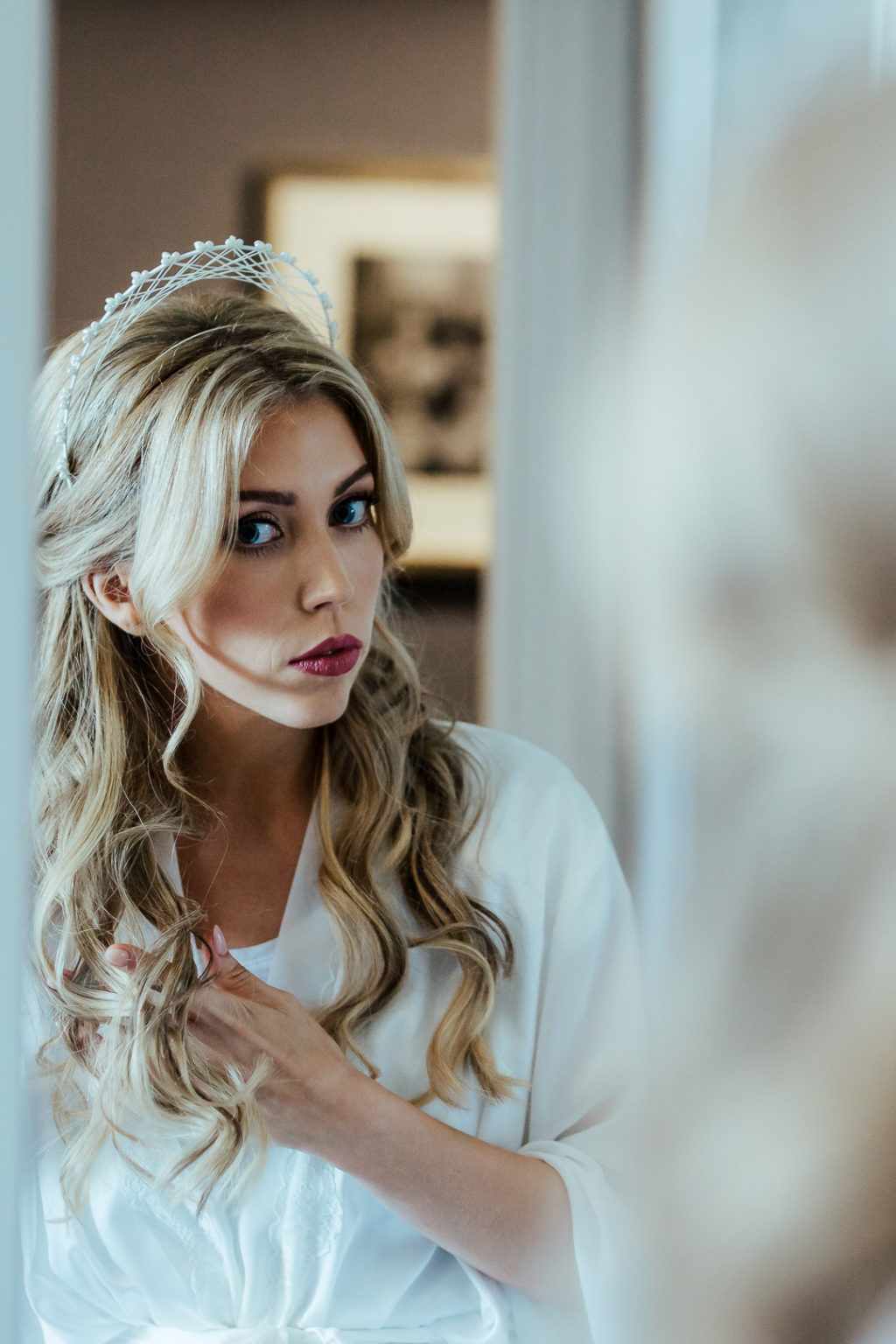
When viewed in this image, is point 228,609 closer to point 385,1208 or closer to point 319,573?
point 319,573

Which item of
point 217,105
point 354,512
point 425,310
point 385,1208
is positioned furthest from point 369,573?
point 425,310

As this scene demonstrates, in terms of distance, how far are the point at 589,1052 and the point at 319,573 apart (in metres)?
0.24

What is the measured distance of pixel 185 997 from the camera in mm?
439

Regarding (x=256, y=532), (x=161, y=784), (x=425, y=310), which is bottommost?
(x=161, y=784)

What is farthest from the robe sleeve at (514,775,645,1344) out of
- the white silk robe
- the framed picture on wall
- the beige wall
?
the framed picture on wall

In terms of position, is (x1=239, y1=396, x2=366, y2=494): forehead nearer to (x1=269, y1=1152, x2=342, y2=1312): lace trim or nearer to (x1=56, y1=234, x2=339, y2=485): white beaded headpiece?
(x1=56, y1=234, x2=339, y2=485): white beaded headpiece

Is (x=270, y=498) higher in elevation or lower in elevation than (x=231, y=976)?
higher

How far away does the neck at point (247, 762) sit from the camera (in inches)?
19.1

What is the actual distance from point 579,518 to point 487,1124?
0.87 ft

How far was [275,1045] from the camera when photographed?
44 cm

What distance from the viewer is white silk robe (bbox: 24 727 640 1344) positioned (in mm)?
486

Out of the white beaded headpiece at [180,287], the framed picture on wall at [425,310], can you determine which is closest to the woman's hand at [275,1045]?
the white beaded headpiece at [180,287]

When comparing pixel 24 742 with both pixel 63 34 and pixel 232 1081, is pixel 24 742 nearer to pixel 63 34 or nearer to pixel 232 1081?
pixel 232 1081

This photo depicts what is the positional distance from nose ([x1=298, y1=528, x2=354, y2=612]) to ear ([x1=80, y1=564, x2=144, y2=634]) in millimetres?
69
